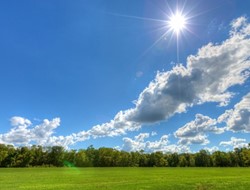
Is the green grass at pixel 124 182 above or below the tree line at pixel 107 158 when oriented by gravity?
below

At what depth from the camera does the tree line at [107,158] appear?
13850 cm

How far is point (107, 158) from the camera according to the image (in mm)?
162875

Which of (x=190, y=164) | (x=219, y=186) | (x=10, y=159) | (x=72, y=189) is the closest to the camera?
(x=72, y=189)

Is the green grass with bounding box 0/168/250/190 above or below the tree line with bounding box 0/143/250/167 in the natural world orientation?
below

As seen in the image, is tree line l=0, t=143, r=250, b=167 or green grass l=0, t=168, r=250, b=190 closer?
green grass l=0, t=168, r=250, b=190

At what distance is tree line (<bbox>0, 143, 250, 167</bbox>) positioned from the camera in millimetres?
138500

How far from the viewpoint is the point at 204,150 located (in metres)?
196

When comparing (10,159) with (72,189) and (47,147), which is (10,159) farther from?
(72,189)

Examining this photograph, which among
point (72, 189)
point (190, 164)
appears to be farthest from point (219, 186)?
point (190, 164)

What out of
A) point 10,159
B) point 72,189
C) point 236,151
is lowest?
point 72,189

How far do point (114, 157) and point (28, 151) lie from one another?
2056 inches

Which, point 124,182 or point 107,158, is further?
point 107,158

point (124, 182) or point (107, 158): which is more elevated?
point (107, 158)

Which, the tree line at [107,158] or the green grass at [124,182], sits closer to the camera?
the green grass at [124,182]
